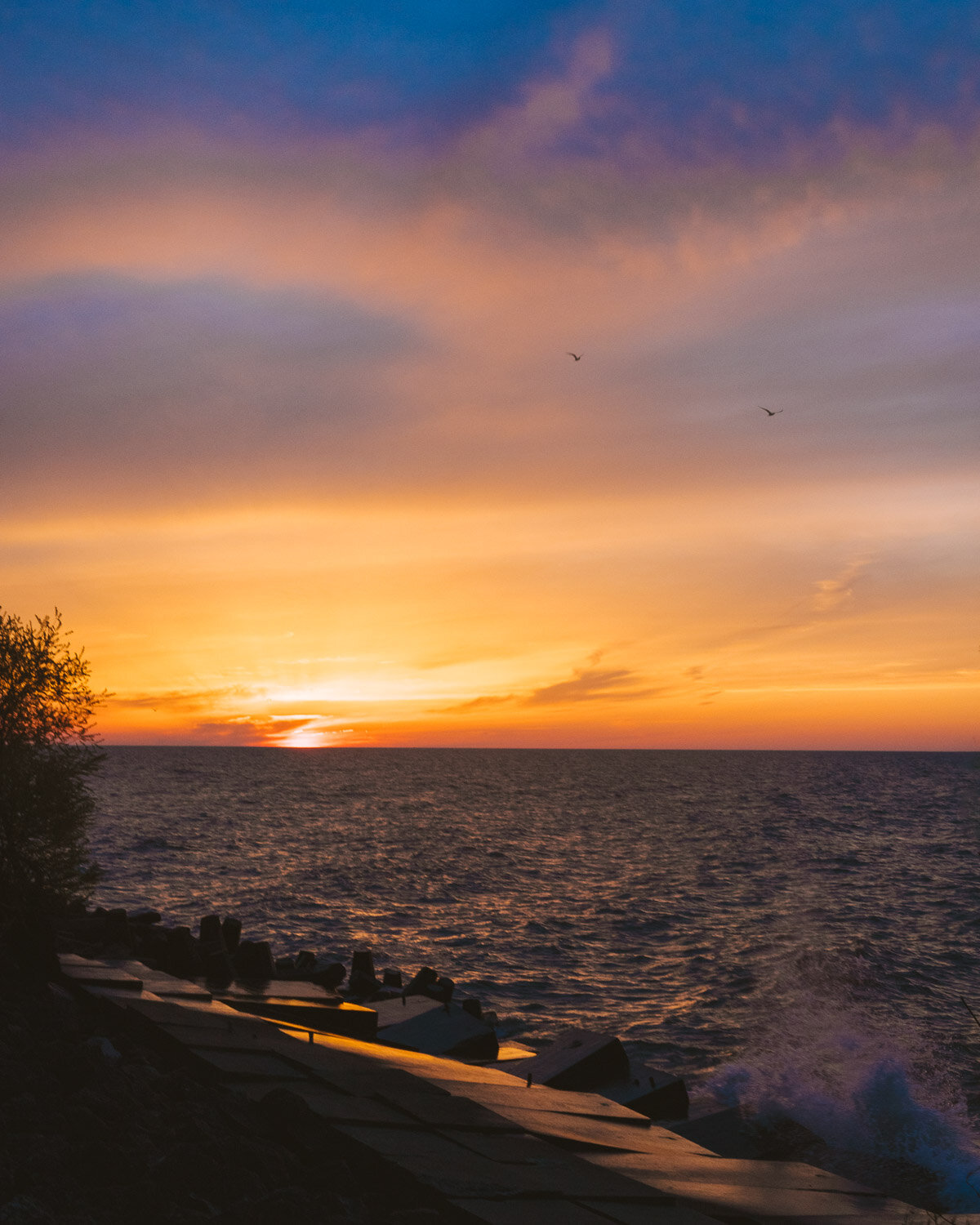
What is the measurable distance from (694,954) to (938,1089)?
39.6 ft

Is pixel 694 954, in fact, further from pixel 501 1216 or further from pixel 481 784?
pixel 481 784

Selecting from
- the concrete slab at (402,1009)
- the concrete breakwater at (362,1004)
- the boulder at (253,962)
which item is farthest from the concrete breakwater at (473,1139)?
the boulder at (253,962)

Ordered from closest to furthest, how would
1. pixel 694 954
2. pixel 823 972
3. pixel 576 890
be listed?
pixel 823 972, pixel 694 954, pixel 576 890

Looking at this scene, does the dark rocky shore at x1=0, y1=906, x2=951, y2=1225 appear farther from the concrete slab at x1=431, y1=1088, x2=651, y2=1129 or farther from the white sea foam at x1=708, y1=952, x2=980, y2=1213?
the concrete slab at x1=431, y1=1088, x2=651, y2=1129

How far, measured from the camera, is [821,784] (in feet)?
528

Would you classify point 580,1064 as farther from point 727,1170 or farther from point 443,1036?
point 727,1170

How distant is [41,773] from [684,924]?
86.2 feet

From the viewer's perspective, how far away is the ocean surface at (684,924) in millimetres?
19891

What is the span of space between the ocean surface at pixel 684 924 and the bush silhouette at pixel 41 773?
11029 millimetres

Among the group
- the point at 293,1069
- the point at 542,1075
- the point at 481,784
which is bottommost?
the point at 481,784

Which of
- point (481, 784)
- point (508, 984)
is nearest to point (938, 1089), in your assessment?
point (508, 984)

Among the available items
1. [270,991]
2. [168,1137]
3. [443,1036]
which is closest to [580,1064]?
[443,1036]

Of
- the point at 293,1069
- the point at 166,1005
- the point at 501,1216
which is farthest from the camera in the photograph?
the point at 166,1005

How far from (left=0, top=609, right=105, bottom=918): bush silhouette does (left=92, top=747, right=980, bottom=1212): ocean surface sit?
11.0 meters
